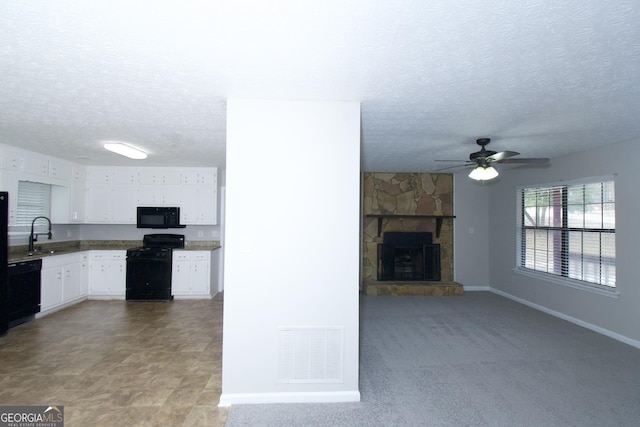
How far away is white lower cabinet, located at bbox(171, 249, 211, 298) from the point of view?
5.25m

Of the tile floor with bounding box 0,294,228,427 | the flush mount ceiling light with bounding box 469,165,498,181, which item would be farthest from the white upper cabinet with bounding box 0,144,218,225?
the flush mount ceiling light with bounding box 469,165,498,181

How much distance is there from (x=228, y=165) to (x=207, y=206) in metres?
3.60

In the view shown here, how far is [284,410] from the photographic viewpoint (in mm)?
2205

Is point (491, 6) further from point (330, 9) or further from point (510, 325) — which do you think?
point (510, 325)

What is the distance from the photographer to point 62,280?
15.0ft

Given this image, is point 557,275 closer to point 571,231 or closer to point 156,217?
point 571,231

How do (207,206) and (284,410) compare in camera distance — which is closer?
(284,410)

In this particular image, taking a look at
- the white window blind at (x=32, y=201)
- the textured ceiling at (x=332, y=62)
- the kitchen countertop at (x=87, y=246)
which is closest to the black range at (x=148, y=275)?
the kitchen countertop at (x=87, y=246)

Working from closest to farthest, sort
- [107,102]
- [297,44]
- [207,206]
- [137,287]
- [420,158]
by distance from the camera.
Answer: [297,44]
[107,102]
[420,158]
[137,287]
[207,206]

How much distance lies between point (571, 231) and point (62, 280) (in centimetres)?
793

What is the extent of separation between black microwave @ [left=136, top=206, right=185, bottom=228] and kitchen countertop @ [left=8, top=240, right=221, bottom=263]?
21.0 inches

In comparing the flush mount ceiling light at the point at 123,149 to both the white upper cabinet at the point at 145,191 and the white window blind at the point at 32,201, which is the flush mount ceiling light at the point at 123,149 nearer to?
the white upper cabinet at the point at 145,191

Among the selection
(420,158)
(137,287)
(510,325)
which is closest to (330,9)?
(420,158)

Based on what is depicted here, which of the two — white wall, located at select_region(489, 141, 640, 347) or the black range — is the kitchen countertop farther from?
white wall, located at select_region(489, 141, 640, 347)
